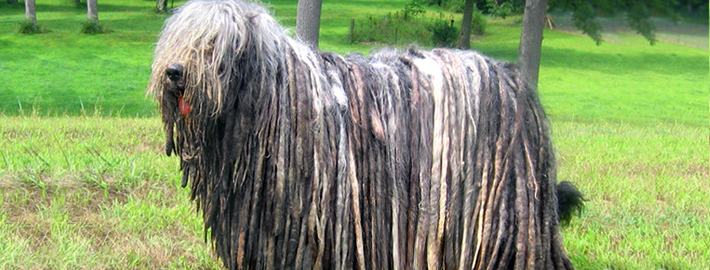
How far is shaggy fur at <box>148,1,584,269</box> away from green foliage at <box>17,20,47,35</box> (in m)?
21.4

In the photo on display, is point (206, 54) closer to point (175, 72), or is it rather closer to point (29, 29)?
point (175, 72)

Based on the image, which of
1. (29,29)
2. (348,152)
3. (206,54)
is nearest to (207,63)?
(206,54)

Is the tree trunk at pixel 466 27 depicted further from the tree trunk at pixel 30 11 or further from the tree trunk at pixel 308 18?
the tree trunk at pixel 308 18

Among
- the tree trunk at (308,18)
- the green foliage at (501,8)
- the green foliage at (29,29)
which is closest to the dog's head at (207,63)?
the green foliage at (501,8)

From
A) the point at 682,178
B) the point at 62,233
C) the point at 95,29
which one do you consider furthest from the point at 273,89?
the point at 95,29

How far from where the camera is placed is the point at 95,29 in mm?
24078

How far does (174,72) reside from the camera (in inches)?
119

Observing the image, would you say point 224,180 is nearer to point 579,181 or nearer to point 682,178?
point 579,181

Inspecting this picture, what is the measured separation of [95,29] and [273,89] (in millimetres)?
22944

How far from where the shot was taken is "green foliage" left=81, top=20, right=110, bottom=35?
23.8 m

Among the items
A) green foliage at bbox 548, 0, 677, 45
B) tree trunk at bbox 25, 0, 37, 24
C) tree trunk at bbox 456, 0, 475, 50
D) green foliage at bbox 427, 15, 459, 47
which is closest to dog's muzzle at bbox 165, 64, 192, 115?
green foliage at bbox 548, 0, 677, 45

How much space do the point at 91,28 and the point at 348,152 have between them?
22986mm

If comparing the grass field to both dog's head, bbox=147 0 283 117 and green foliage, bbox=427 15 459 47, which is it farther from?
green foliage, bbox=427 15 459 47

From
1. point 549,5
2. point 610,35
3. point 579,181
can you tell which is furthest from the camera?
point 579,181
